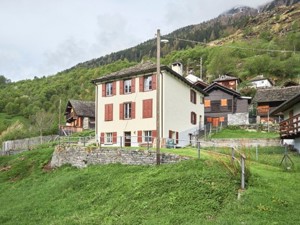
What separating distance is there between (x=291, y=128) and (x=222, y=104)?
28.0 m

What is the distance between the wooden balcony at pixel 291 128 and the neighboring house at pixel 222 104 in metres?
22.9

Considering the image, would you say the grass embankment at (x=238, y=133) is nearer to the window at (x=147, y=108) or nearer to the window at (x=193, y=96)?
the window at (x=193, y=96)

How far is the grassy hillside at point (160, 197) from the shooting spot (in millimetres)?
12680

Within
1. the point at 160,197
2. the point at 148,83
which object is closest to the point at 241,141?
the point at 148,83

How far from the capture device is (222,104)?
187ft

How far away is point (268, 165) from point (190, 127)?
60.2 feet

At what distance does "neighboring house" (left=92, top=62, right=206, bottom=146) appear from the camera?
33.1 m

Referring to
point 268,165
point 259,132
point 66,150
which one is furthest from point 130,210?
point 259,132

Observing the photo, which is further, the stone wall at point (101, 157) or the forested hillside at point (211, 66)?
the forested hillside at point (211, 66)

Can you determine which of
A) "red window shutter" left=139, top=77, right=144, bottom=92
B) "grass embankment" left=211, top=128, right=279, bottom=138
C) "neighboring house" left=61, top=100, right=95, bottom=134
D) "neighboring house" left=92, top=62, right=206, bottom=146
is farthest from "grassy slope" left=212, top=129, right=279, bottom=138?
"neighboring house" left=61, top=100, right=95, bottom=134

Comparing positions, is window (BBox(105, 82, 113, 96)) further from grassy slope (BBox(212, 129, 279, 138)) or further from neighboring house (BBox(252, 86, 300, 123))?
neighboring house (BBox(252, 86, 300, 123))

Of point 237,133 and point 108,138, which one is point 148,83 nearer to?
point 108,138

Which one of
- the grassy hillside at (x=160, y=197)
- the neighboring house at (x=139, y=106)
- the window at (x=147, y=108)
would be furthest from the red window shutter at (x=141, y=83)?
the grassy hillside at (x=160, y=197)

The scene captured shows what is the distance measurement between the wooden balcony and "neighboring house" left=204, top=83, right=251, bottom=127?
902 inches
